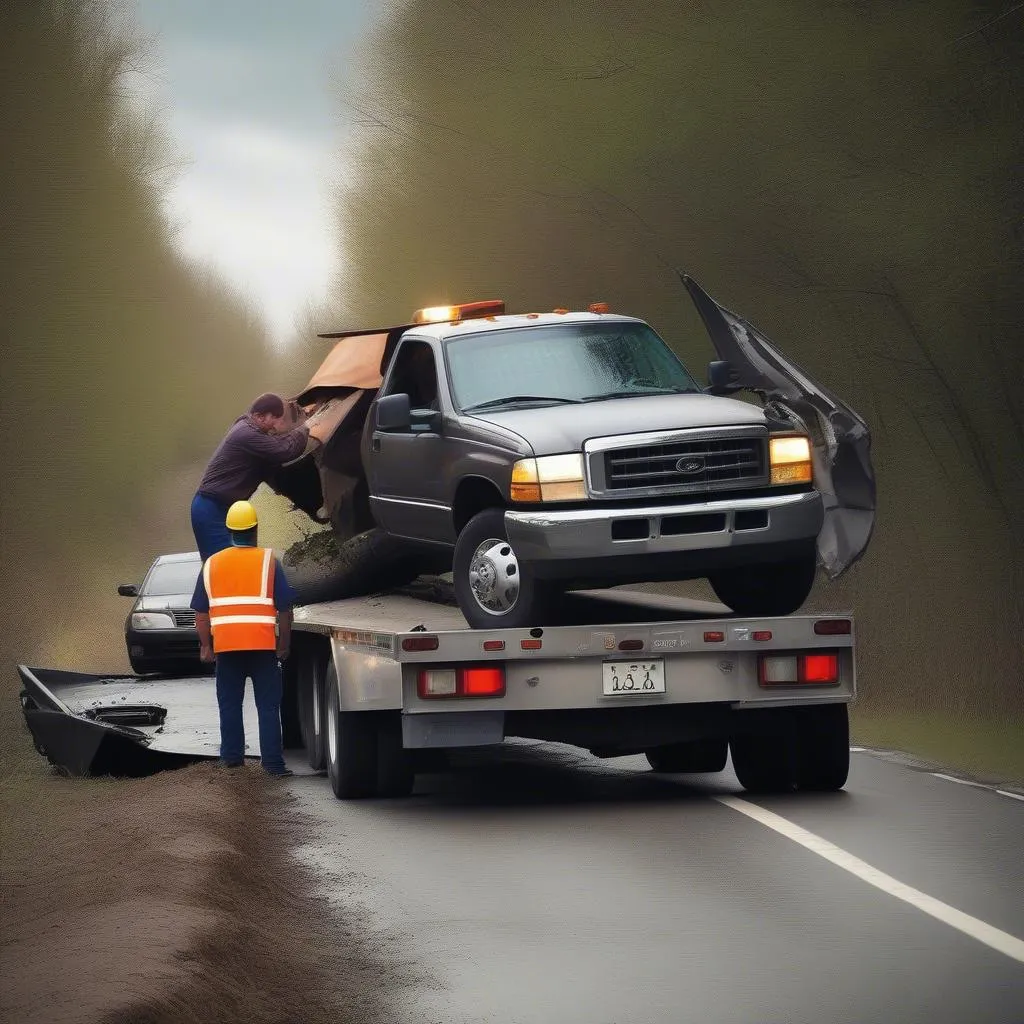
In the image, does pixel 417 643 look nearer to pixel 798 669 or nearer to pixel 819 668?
pixel 798 669

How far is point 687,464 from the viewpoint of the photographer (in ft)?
38.0

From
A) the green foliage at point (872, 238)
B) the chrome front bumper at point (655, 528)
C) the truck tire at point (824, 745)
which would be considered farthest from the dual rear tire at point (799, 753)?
the green foliage at point (872, 238)

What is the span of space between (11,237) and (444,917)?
3837cm

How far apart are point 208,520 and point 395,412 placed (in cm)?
272

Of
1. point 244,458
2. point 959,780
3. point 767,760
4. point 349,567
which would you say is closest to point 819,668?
point 767,760

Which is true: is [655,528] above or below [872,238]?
below

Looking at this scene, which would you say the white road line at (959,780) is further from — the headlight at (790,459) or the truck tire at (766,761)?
the headlight at (790,459)

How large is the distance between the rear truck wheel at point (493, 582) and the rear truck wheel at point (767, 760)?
71.1 inches

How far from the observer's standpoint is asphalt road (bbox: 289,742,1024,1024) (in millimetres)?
6945

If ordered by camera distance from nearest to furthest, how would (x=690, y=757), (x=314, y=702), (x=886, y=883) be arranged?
(x=886, y=883), (x=690, y=757), (x=314, y=702)

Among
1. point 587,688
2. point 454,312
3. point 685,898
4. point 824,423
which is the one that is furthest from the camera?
point 824,423

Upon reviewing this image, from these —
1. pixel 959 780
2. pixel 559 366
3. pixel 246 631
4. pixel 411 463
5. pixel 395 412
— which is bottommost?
pixel 959 780

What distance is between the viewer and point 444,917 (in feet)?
28.1

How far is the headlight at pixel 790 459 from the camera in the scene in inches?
466
